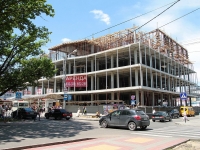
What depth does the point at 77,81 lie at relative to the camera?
46.2 meters

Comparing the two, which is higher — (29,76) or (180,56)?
(180,56)

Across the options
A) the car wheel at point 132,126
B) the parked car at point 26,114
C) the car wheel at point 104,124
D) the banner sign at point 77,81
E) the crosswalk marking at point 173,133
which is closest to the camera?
the crosswalk marking at point 173,133

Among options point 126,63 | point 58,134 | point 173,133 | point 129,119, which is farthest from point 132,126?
point 126,63

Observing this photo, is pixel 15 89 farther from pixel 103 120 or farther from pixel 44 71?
pixel 103 120

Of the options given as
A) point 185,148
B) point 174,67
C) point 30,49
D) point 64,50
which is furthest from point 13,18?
point 174,67

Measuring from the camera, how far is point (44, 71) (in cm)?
2217

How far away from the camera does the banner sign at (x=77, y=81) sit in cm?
4512

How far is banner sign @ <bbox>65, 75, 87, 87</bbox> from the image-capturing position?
148ft

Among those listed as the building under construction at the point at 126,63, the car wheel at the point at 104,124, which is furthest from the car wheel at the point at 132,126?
the building under construction at the point at 126,63

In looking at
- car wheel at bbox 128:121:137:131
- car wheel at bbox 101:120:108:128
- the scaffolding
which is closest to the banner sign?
the scaffolding

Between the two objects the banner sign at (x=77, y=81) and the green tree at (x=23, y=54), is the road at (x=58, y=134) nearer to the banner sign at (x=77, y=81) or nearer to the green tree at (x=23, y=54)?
the green tree at (x=23, y=54)

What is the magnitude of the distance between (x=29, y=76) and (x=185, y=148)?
17.2 metres

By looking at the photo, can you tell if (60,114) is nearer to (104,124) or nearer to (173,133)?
(104,124)

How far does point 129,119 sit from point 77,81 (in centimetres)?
3095
